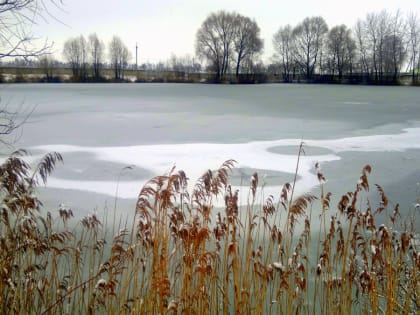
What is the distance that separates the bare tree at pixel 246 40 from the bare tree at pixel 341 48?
8510 mm

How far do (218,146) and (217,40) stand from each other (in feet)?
123

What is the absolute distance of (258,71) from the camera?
44.4 metres

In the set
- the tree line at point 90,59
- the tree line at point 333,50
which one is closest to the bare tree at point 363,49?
the tree line at point 333,50

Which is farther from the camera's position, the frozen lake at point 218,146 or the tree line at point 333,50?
the tree line at point 333,50

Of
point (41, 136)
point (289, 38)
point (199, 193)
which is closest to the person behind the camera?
point (199, 193)

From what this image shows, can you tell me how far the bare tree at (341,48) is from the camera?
44.7m

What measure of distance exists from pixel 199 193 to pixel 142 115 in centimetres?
1196

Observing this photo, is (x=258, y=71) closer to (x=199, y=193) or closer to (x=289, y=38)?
(x=289, y=38)

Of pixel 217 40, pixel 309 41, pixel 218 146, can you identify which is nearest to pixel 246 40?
pixel 217 40

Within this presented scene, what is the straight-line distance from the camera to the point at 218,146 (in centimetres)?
860

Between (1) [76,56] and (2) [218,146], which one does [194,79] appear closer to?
(1) [76,56]

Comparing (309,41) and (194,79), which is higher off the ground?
(309,41)

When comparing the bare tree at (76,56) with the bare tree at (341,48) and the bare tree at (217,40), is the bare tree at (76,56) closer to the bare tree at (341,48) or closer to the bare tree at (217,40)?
the bare tree at (217,40)

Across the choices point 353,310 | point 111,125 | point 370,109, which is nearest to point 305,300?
point 353,310
